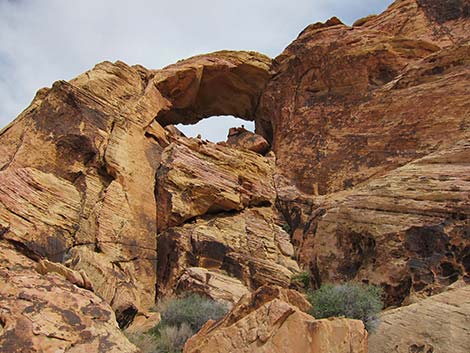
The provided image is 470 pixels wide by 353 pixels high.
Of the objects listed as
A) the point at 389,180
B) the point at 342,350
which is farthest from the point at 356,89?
the point at 342,350

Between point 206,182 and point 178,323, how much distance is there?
768 cm

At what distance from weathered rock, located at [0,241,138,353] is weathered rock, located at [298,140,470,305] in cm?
720

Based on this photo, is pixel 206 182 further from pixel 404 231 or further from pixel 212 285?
pixel 404 231

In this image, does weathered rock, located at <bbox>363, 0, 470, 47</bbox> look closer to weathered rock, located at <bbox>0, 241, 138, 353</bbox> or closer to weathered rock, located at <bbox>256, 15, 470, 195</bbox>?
weathered rock, located at <bbox>256, 15, 470, 195</bbox>

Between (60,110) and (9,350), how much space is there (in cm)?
1327

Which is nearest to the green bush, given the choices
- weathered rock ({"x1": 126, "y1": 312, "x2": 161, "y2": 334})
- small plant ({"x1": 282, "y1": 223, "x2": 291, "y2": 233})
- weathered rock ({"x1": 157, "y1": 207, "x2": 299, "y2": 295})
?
weathered rock ({"x1": 157, "y1": 207, "x2": 299, "y2": 295})

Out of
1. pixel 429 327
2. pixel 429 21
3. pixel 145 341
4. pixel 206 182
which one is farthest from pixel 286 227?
pixel 429 21

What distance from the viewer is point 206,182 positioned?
18.6 m

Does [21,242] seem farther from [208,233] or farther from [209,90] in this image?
[209,90]

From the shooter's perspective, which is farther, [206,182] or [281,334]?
[206,182]

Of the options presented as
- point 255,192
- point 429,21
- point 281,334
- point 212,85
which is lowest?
point 281,334

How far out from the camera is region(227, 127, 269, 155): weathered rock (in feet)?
82.9

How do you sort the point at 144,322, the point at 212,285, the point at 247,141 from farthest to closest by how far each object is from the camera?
the point at 247,141 < the point at 212,285 < the point at 144,322

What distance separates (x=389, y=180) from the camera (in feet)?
46.8
